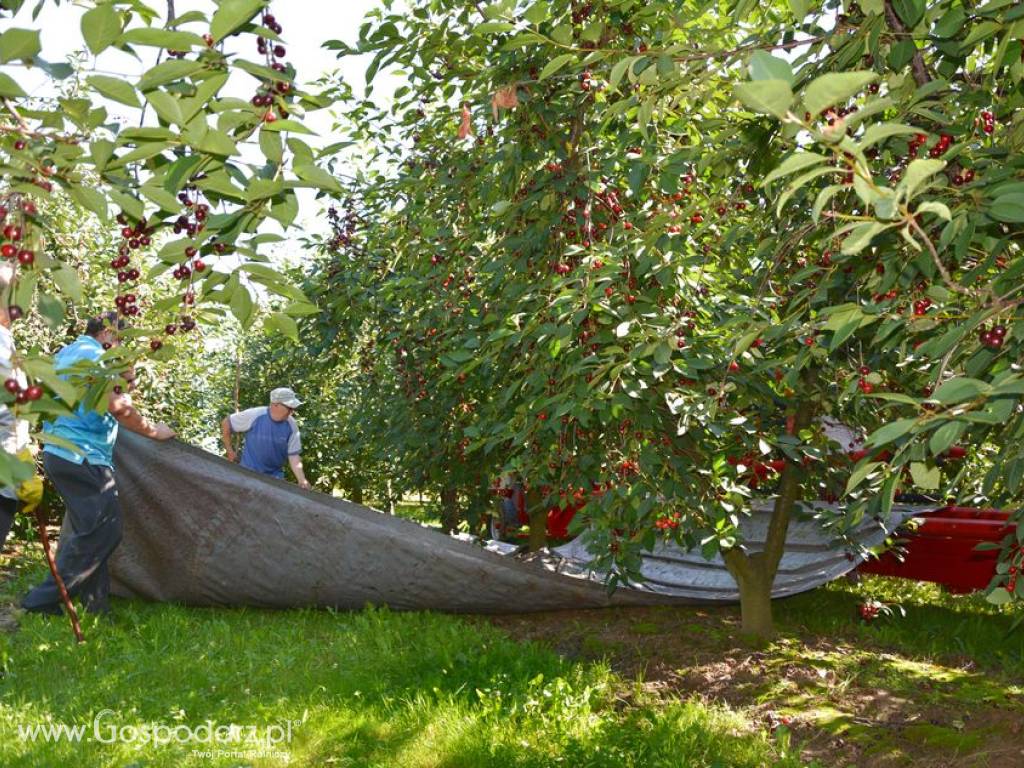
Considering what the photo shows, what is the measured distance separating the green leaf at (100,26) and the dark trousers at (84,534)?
14.5 ft

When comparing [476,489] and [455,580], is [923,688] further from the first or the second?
[476,489]

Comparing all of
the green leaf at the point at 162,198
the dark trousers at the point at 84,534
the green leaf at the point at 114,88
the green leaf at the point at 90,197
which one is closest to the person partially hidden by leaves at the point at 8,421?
the green leaf at the point at 90,197

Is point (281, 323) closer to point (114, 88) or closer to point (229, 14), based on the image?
point (114, 88)

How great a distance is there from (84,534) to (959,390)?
523cm

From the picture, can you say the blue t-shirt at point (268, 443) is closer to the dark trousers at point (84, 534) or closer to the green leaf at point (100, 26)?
the dark trousers at point (84, 534)

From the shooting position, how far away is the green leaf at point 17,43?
1.51 m

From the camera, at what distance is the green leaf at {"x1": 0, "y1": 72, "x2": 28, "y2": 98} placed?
1598 millimetres

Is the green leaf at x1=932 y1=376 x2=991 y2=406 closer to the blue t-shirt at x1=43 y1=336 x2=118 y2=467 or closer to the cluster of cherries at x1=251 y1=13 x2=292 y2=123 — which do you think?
the cluster of cherries at x1=251 y1=13 x2=292 y2=123

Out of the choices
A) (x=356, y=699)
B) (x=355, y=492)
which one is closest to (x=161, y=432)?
(x=356, y=699)

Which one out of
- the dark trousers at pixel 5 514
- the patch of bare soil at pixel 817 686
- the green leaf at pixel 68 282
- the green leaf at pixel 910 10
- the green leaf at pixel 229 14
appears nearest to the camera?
the green leaf at pixel 229 14

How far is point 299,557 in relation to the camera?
591cm

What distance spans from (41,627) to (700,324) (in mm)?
3920

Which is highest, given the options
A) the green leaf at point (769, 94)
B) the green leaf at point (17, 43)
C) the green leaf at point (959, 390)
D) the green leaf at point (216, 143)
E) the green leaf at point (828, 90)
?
the green leaf at point (17, 43)

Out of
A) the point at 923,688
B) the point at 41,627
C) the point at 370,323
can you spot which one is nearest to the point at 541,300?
the point at 923,688
